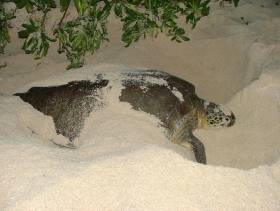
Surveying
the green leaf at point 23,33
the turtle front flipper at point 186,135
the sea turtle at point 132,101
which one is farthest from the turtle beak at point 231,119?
the green leaf at point 23,33

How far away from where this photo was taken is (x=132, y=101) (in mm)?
1827

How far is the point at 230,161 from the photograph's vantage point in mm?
1785

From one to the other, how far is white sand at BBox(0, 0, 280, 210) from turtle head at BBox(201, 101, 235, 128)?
0.05m

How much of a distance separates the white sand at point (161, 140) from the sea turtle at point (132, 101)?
2.5 inches

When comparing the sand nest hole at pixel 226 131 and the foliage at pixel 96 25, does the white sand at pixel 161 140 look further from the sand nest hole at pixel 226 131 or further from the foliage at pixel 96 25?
the foliage at pixel 96 25

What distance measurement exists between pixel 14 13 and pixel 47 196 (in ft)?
6.98

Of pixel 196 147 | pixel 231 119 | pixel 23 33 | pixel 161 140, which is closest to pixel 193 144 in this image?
pixel 196 147

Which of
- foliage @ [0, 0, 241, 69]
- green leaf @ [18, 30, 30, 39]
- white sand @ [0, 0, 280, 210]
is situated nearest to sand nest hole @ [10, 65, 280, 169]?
white sand @ [0, 0, 280, 210]

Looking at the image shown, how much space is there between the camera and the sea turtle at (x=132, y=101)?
1805mm

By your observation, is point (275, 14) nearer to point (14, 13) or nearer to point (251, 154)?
point (251, 154)

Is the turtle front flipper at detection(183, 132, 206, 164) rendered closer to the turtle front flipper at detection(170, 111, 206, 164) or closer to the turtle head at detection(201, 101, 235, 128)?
the turtle front flipper at detection(170, 111, 206, 164)

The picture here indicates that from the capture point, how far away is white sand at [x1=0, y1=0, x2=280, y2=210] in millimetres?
1079

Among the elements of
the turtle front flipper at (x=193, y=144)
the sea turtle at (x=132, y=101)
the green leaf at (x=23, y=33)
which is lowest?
the turtle front flipper at (x=193, y=144)

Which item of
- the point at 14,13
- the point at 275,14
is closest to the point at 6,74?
the point at 14,13
